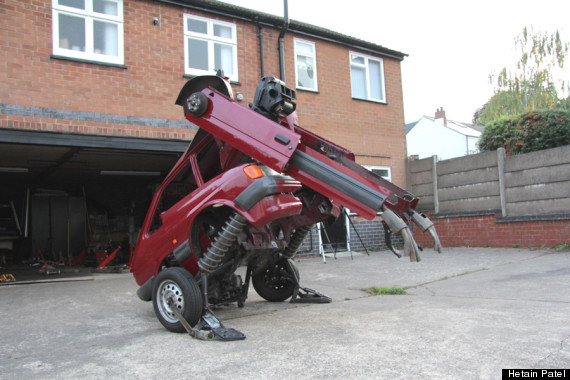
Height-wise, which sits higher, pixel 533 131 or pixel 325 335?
pixel 533 131

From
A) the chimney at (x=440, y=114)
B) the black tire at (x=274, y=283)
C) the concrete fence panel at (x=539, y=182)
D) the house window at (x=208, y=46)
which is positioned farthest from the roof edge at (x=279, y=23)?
the chimney at (x=440, y=114)

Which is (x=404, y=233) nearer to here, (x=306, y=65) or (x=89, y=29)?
(x=89, y=29)

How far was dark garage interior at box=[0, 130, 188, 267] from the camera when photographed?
40.8ft

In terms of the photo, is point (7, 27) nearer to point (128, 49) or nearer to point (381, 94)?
point (128, 49)

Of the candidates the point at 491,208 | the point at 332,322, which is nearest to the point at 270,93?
the point at 332,322

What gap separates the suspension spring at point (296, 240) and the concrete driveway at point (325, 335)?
668mm

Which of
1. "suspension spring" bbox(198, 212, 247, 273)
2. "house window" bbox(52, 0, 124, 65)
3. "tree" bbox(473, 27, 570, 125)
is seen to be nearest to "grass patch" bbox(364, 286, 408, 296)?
"suspension spring" bbox(198, 212, 247, 273)

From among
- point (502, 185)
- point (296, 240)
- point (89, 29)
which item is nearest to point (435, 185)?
point (502, 185)

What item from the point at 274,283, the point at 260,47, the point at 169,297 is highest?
the point at 260,47

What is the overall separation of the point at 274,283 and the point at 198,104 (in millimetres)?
2589

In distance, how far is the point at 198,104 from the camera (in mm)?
4395

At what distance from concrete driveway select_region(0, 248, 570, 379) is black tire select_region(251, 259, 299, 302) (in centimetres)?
14

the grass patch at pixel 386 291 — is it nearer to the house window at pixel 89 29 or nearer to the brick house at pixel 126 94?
the brick house at pixel 126 94

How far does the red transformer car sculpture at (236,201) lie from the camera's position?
385cm
